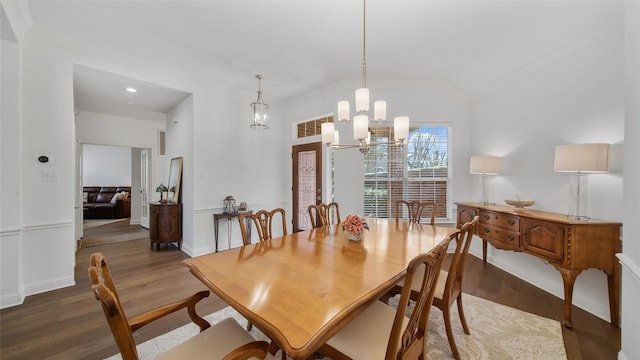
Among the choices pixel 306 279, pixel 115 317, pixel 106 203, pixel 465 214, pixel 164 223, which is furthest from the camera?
pixel 106 203

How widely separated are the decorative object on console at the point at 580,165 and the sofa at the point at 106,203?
999 cm

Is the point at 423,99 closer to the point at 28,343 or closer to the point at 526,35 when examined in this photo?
the point at 526,35

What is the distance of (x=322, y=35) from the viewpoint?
2.72 meters

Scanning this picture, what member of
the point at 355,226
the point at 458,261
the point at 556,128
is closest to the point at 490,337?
the point at 458,261

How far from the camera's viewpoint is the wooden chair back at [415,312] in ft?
3.05

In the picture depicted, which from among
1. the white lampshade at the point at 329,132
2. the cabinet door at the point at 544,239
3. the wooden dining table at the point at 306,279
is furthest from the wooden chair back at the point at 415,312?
the cabinet door at the point at 544,239

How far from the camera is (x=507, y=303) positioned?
99.9 inches

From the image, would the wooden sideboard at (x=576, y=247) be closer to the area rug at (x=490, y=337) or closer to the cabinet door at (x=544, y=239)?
the cabinet door at (x=544, y=239)

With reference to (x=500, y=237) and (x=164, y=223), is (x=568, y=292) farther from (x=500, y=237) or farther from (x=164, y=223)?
(x=164, y=223)

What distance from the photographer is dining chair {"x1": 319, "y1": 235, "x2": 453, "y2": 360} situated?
1.04 meters

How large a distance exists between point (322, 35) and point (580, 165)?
283 cm

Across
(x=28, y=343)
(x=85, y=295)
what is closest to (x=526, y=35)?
(x=28, y=343)

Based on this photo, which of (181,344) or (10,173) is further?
(10,173)

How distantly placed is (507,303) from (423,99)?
10.1 ft
